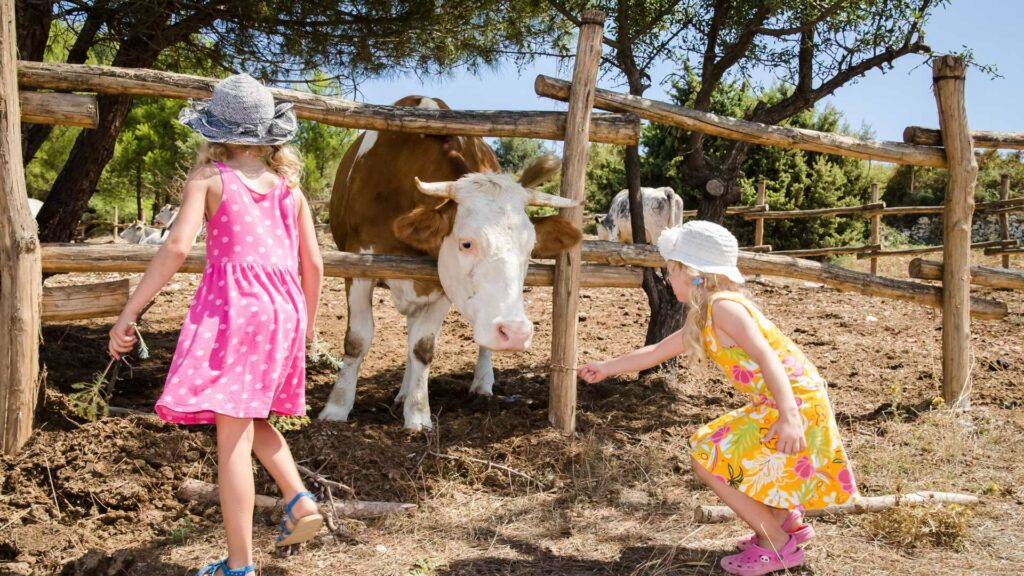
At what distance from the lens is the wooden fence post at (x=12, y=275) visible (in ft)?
11.2

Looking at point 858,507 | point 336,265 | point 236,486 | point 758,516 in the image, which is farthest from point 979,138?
point 236,486

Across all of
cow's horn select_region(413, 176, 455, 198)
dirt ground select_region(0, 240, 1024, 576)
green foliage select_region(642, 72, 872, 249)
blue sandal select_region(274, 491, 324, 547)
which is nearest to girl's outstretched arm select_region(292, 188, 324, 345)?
blue sandal select_region(274, 491, 324, 547)

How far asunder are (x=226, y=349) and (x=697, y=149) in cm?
421

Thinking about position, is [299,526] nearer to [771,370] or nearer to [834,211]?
[771,370]

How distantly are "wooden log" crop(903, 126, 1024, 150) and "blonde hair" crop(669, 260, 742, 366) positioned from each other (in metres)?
3.08

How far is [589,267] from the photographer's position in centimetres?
468

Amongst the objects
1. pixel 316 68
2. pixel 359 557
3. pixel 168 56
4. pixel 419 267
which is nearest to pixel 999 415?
pixel 419 267

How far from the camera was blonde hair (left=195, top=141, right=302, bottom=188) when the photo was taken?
267 cm

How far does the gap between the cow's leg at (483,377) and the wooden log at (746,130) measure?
1.83 metres

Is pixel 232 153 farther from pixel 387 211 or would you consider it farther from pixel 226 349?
pixel 387 211

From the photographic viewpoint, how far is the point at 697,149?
232 inches

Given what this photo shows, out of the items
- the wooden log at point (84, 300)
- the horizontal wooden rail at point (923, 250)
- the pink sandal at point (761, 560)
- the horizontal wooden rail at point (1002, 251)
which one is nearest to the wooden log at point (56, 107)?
the wooden log at point (84, 300)

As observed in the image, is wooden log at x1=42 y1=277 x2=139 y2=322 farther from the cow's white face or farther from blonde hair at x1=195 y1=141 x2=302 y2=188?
the cow's white face

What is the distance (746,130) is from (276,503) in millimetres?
3346
